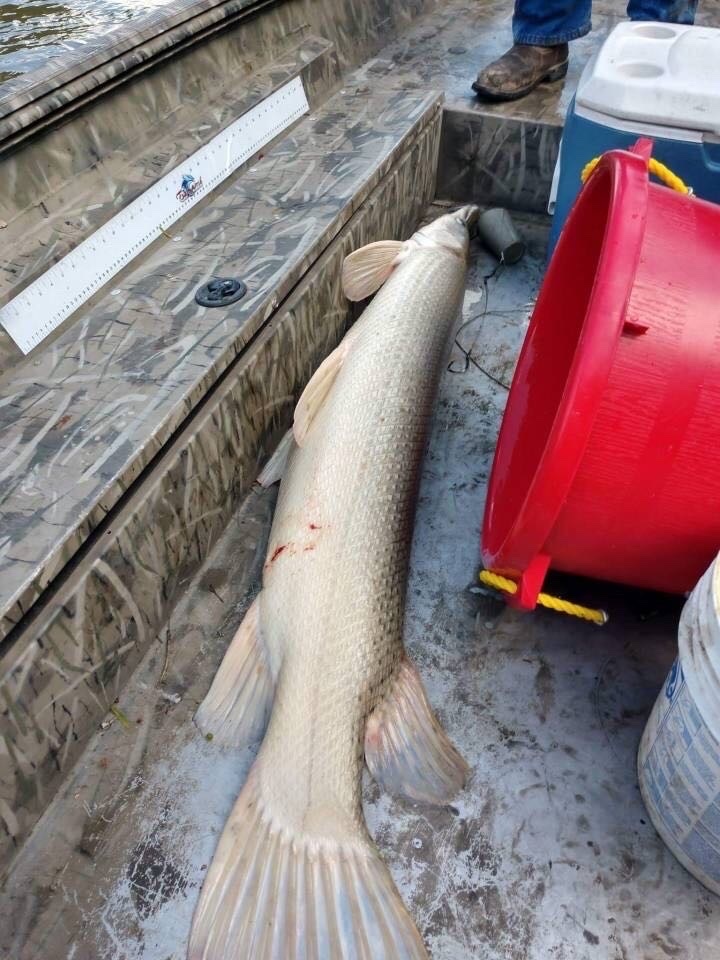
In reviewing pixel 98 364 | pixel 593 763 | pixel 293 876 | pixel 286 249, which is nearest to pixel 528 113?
pixel 286 249

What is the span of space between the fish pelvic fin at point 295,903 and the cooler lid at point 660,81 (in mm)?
1579

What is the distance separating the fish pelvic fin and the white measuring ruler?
3.22 feet

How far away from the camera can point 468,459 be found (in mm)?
1671

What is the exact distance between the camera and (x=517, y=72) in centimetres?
238

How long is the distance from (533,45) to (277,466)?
194 cm

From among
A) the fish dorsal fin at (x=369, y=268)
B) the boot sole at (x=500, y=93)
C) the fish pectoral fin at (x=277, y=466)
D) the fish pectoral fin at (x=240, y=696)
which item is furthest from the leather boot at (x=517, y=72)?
the fish pectoral fin at (x=240, y=696)

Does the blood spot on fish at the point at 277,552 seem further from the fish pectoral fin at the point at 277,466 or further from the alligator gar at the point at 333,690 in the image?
the fish pectoral fin at the point at 277,466

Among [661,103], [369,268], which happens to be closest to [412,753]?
[369,268]

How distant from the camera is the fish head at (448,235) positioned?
200 centimetres

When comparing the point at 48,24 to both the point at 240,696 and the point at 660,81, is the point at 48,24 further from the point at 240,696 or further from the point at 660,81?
the point at 240,696

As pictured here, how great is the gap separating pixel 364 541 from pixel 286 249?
2.43 ft

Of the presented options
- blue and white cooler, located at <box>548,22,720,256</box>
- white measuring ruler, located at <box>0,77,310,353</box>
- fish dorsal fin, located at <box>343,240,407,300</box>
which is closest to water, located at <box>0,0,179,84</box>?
white measuring ruler, located at <box>0,77,310,353</box>

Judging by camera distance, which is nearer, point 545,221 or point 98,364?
point 98,364

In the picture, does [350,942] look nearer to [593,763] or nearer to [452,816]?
[452,816]
